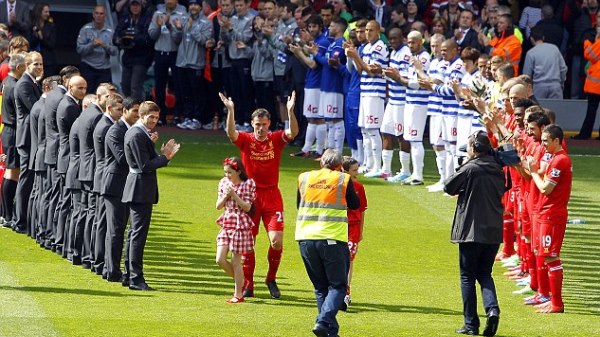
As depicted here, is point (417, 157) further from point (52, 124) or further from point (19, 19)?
point (19, 19)

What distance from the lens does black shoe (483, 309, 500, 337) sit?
42.0ft

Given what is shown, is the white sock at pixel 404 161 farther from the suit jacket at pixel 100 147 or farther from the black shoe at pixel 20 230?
the suit jacket at pixel 100 147

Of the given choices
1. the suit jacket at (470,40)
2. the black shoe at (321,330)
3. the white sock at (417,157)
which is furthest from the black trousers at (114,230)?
the suit jacket at (470,40)

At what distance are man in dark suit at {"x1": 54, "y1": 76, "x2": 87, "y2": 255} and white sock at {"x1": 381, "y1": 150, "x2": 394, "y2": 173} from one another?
6606mm

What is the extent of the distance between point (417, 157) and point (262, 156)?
744 cm

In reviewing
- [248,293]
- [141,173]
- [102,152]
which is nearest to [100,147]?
[102,152]

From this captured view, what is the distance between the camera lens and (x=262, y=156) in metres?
14.5

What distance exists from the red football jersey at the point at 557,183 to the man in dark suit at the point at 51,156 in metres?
5.89

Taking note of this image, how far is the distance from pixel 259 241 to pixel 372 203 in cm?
291

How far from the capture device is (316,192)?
1269 centimetres

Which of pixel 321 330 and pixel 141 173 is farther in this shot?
pixel 141 173

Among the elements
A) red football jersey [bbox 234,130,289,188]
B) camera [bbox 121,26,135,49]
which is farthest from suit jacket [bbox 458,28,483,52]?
red football jersey [bbox 234,130,289,188]

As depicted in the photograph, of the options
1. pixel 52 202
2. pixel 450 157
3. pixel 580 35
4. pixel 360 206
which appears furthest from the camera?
pixel 580 35

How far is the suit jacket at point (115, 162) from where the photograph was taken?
14836 mm
